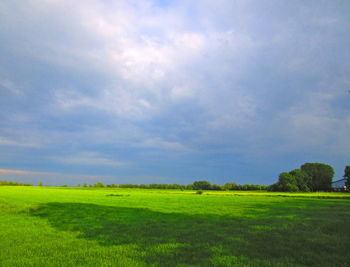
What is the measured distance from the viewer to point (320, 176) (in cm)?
13000

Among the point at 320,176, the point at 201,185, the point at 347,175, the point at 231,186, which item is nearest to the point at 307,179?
the point at 320,176

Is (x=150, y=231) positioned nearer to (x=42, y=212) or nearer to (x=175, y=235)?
(x=175, y=235)

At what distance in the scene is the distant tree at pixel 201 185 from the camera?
160325 millimetres

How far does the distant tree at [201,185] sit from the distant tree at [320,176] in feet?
208

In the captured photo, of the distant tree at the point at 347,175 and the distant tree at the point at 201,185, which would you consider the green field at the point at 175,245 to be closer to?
the distant tree at the point at 347,175

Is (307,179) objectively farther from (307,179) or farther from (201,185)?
(201,185)

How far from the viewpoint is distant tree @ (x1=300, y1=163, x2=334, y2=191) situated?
127863 millimetres

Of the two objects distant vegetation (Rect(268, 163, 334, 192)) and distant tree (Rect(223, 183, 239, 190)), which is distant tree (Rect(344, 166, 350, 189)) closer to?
distant vegetation (Rect(268, 163, 334, 192))

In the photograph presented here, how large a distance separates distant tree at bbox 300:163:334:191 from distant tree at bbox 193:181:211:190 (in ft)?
208

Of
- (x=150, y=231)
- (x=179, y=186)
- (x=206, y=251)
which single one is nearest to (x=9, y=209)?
(x=150, y=231)

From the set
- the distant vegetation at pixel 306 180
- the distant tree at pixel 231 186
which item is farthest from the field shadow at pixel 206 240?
the distant tree at pixel 231 186

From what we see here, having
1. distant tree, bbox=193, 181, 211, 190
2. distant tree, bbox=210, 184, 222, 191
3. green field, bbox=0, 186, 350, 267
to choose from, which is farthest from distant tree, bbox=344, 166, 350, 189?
green field, bbox=0, 186, 350, 267

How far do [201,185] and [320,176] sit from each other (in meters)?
75.3

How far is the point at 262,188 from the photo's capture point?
5600 inches
